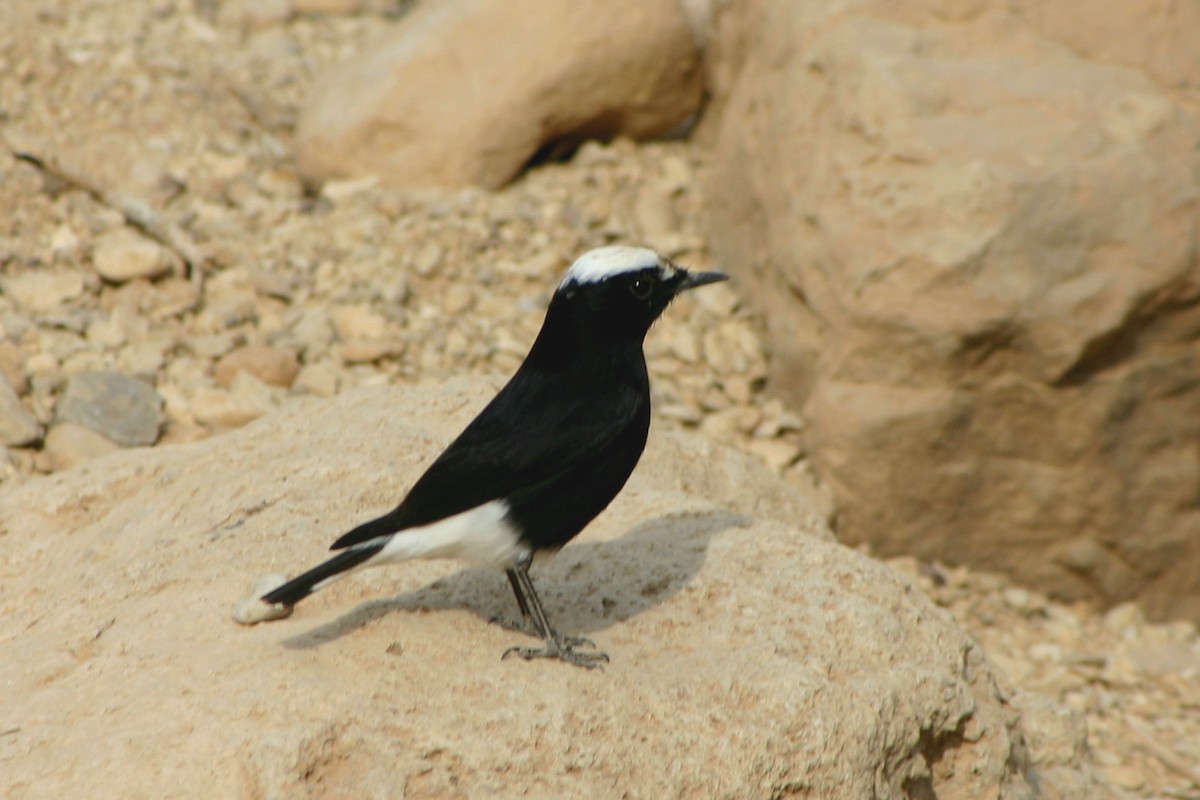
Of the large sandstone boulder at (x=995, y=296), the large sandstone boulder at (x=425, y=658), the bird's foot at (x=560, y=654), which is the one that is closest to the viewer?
the large sandstone boulder at (x=425, y=658)

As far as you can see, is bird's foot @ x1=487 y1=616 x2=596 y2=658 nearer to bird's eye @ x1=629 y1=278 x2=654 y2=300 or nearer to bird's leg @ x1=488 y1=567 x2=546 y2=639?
bird's leg @ x1=488 y1=567 x2=546 y2=639

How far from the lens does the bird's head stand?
3.99 meters

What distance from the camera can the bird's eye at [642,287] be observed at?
4.01 metres

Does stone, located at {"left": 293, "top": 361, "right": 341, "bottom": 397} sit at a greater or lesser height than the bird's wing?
lesser

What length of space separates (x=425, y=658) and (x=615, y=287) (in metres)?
1.19

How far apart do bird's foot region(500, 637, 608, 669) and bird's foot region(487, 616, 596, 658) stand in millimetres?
45

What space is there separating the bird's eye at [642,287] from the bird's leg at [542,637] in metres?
0.84

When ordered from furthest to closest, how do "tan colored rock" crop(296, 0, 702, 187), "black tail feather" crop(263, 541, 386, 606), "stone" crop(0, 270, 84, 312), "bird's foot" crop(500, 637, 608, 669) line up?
"tan colored rock" crop(296, 0, 702, 187)
"stone" crop(0, 270, 84, 312)
"bird's foot" crop(500, 637, 608, 669)
"black tail feather" crop(263, 541, 386, 606)

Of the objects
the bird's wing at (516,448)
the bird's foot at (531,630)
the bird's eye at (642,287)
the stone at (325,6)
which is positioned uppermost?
the stone at (325,6)

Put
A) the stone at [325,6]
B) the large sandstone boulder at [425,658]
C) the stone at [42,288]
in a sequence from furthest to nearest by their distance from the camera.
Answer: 1. the stone at [325,6]
2. the stone at [42,288]
3. the large sandstone boulder at [425,658]

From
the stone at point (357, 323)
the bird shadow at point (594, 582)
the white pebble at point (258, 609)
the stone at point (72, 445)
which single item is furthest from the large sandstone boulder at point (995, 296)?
the white pebble at point (258, 609)

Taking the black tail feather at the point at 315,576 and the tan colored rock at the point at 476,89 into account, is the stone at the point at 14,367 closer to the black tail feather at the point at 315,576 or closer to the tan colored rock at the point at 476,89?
the tan colored rock at the point at 476,89

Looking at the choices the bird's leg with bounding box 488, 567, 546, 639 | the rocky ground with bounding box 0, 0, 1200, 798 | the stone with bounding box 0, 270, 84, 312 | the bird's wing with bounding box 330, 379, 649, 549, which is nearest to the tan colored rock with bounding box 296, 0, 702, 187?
the rocky ground with bounding box 0, 0, 1200, 798

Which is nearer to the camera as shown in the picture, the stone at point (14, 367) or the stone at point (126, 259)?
the stone at point (14, 367)
